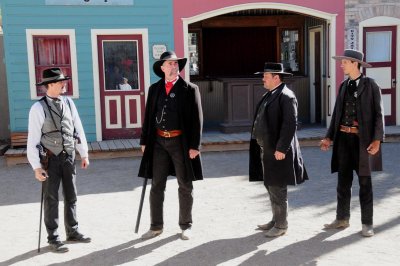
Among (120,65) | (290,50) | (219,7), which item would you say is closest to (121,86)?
(120,65)

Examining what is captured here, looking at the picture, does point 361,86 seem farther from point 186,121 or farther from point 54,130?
point 54,130

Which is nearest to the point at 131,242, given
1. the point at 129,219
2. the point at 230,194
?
the point at 129,219

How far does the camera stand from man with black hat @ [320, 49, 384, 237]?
4.89 m

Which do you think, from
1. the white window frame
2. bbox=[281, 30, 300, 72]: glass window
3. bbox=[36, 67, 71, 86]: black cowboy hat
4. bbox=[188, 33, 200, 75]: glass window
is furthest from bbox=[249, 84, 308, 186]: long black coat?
bbox=[281, 30, 300, 72]: glass window

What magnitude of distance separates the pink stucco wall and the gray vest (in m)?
5.87

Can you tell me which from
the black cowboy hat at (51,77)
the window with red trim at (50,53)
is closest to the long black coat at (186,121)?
the black cowboy hat at (51,77)

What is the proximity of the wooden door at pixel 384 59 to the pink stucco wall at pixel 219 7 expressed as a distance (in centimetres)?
58

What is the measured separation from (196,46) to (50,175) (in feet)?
26.9

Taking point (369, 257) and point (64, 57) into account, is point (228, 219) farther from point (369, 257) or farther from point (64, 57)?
point (64, 57)

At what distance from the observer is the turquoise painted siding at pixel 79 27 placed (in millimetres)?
9734

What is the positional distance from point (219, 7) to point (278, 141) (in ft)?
20.7

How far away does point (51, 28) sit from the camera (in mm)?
9852

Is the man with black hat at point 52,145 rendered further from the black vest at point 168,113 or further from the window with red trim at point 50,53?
the window with red trim at point 50,53

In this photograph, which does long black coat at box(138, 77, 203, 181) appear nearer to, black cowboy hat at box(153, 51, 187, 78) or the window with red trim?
black cowboy hat at box(153, 51, 187, 78)
